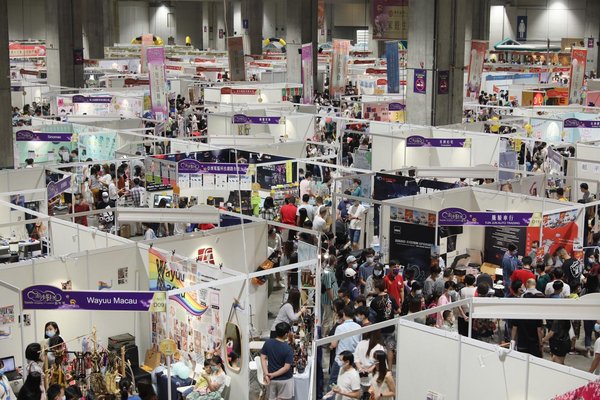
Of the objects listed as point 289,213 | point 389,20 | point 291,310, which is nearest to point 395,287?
point 291,310

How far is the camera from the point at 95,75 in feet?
133

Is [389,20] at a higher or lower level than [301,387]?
higher

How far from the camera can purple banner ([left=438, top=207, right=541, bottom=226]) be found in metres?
12.9

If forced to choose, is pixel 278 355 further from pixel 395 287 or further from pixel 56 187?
pixel 56 187

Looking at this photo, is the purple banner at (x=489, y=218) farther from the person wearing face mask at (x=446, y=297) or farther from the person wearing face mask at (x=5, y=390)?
the person wearing face mask at (x=5, y=390)

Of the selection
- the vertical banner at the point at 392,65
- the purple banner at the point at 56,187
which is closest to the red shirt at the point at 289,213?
the purple banner at the point at 56,187

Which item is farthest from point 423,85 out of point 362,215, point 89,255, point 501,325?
point 89,255

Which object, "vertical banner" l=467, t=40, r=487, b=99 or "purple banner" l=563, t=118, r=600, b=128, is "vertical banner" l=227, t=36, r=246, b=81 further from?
"purple banner" l=563, t=118, r=600, b=128

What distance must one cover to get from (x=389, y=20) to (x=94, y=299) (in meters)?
25.0

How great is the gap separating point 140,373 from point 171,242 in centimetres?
191

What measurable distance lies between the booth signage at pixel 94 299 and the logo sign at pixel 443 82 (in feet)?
53.3

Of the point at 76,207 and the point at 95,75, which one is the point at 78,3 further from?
the point at 76,207

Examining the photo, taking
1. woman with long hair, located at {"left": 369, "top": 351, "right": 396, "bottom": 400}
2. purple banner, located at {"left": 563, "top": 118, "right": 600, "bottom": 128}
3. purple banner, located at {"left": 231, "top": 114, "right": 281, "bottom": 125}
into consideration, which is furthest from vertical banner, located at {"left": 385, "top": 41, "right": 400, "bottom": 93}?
woman with long hair, located at {"left": 369, "top": 351, "right": 396, "bottom": 400}

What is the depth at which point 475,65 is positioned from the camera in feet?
85.8
